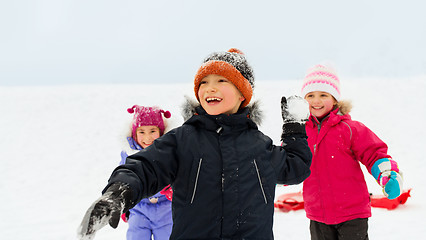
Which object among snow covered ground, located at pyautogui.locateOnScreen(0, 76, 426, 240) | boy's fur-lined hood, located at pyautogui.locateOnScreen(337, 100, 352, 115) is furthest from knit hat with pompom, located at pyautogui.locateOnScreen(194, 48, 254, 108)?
boy's fur-lined hood, located at pyautogui.locateOnScreen(337, 100, 352, 115)

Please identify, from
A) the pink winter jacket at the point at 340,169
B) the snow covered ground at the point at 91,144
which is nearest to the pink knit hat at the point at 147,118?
the snow covered ground at the point at 91,144

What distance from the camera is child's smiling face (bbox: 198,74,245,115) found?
6.54 feet

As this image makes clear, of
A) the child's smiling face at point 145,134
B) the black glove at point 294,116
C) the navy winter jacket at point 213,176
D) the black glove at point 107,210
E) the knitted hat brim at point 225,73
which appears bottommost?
the black glove at point 107,210

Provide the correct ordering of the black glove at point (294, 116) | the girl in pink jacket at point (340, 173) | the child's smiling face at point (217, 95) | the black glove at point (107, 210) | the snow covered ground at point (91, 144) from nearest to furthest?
the black glove at point (107, 210)
the child's smiling face at point (217, 95)
the black glove at point (294, 116)
the girl in pink jacket at point (340, 173)
the snow covered ground at point (91, 144)

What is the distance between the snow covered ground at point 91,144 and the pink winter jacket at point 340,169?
60cm

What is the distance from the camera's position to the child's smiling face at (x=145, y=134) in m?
3.72

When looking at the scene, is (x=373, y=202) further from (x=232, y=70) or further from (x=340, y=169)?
(x=232, y=70)

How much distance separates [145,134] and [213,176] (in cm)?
216

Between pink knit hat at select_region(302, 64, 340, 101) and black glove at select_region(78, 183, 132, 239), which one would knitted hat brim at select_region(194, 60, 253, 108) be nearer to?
black glove at select_region(78, 183, 132, 239)

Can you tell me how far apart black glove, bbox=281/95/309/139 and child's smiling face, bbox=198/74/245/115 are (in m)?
0.37

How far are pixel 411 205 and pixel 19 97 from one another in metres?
19.3

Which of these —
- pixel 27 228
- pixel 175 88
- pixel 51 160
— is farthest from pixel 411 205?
pixel 175 88

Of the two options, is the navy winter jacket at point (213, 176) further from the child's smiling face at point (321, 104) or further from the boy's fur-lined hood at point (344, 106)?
the boy's fur-lined hood at point (344, 106)

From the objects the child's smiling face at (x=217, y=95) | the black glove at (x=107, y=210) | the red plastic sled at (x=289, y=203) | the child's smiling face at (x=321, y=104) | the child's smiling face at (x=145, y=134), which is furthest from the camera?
the red plastic sled at (x=289, y=203)
